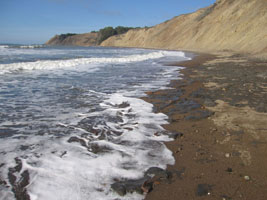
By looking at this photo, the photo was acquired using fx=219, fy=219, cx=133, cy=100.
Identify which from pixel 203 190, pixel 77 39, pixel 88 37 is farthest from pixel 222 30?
pixel 77 39

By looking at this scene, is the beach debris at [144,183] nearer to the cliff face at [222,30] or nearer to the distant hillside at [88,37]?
the cliff face at [222,30]

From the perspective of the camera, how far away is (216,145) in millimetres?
3047

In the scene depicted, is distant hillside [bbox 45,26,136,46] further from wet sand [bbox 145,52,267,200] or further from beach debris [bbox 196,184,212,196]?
beach debris [bbox 196,184,212,196]

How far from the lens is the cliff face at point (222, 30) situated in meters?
22.3

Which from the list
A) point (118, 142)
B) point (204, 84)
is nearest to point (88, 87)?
point (204, 84)

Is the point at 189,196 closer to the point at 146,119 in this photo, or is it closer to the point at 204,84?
the point at 146,119

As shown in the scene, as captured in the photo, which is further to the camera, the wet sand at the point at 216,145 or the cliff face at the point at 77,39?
the cliff face at the point at 77,39

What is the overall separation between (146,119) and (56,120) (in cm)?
171

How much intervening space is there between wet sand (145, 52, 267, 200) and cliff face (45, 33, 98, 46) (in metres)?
97.5

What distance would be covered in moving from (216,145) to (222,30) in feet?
107

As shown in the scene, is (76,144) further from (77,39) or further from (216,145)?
(77,39)

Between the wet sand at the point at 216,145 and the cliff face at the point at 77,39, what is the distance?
97545mm

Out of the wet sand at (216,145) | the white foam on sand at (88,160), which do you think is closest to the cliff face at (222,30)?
the wet sand at (216,145)

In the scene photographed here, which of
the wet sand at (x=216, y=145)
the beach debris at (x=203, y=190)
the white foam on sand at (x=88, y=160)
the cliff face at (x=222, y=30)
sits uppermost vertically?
the cliff face at (x=222, y=30)
